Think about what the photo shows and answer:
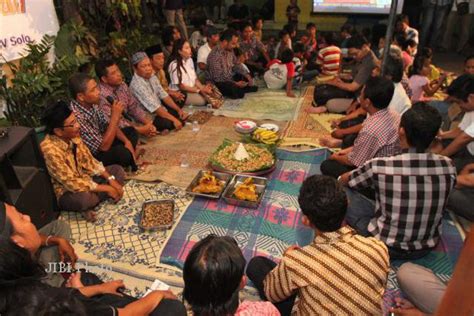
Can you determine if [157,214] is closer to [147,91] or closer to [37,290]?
[37,290]

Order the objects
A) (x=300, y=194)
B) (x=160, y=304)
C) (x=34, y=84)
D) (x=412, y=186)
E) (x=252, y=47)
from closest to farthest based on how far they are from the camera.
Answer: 1. (x=300, y=194)
2. (x=160, y=304)
3. (x=412, y=186)
4. (x=34, y=84)
5. (x=252, y=47)

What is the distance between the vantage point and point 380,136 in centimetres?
313

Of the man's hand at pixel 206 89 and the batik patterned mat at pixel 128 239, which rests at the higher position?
the man's hand at pixel 206 89

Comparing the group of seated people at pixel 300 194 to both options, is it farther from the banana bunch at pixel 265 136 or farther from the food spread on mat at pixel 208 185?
the food spread on mat at pixel 208 185

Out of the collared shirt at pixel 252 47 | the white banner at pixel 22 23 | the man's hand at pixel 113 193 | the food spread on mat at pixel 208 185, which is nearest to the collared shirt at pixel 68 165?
the man's hand at pixel 113 193

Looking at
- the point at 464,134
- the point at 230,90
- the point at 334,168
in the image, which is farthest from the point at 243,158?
the point at 230,90

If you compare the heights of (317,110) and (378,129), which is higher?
(378,129)

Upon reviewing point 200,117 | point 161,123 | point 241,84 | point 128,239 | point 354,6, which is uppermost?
point 354,6

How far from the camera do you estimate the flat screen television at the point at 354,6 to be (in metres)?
8.64

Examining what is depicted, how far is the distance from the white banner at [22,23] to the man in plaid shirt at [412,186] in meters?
4.21

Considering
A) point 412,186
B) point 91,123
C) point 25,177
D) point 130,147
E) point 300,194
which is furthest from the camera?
point 130,147

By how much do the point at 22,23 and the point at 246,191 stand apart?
356cm

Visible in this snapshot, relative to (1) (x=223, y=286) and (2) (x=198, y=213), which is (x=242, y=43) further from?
(1) (x=223, y=286)

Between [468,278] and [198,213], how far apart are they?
2.85 meters
